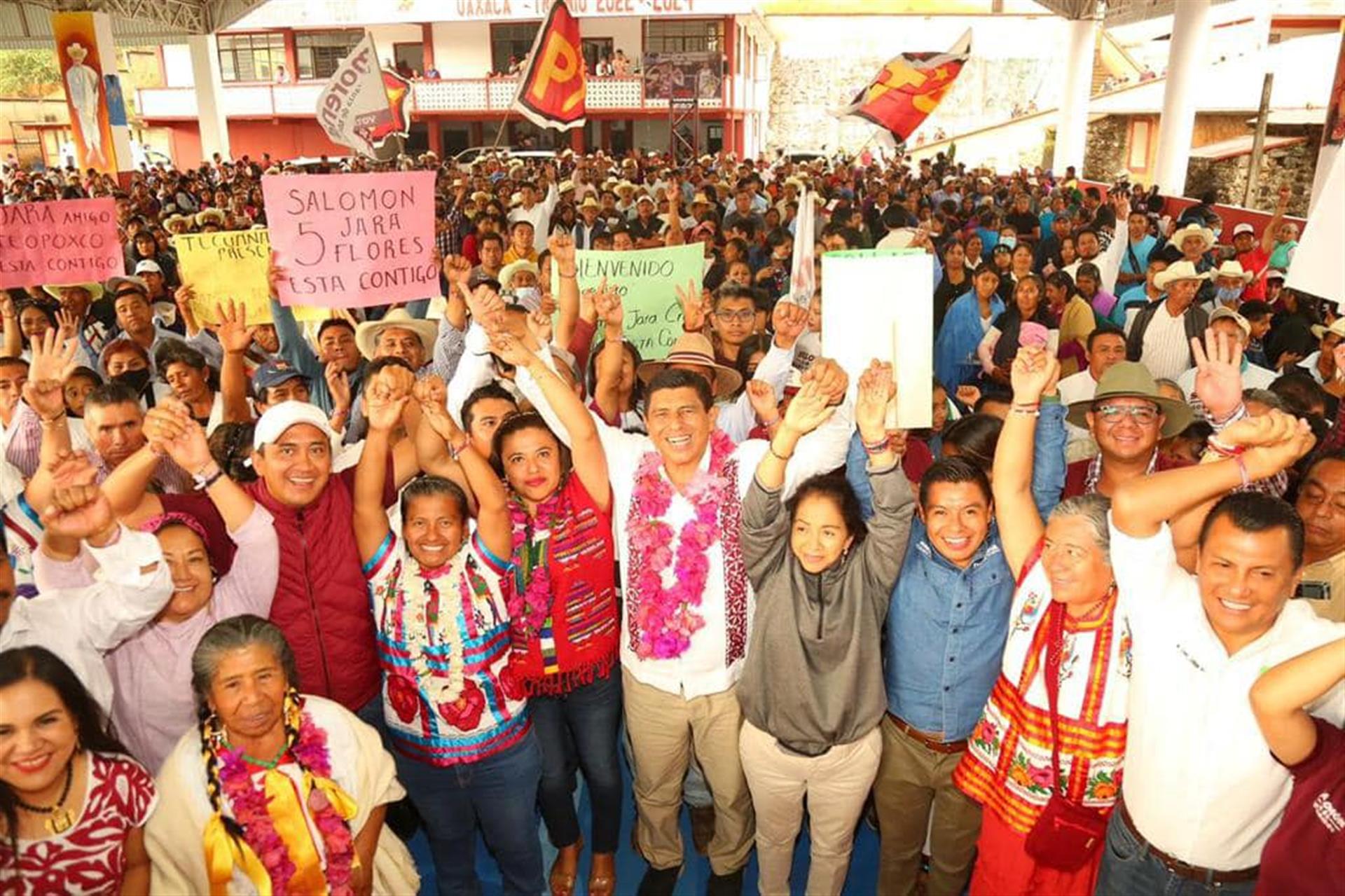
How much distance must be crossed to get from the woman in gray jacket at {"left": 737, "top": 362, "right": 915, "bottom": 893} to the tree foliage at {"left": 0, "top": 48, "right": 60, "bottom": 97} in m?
47.7

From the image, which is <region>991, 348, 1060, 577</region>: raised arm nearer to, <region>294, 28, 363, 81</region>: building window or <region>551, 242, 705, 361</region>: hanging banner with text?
<region>551, 242, 705, 361</region>: hanging banner with text

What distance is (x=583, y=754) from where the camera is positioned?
10.2 feet

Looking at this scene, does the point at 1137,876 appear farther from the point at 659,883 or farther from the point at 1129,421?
the point at 659,883

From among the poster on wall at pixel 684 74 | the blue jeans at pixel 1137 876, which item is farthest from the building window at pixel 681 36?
the blue jeans at pixel 1137 876

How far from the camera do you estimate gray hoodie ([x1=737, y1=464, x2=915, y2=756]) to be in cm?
259

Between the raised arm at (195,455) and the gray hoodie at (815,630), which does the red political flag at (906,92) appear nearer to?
the gray hoodie at (815,630)

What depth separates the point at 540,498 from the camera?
284 cm

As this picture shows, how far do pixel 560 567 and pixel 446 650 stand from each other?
41 centimetres

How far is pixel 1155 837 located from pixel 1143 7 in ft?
64.7

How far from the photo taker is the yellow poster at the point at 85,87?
18656 millimetres

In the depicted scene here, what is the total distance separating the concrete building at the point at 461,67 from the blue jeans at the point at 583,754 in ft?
91.0

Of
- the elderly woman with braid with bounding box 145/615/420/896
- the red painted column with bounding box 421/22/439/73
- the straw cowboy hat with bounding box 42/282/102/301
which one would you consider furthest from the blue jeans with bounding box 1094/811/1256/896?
the red painted column with bounding box 421/22/439/73

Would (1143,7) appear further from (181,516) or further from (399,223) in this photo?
(181,516)

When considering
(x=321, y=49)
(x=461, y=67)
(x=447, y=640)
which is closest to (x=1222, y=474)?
(x=447, y=640)
